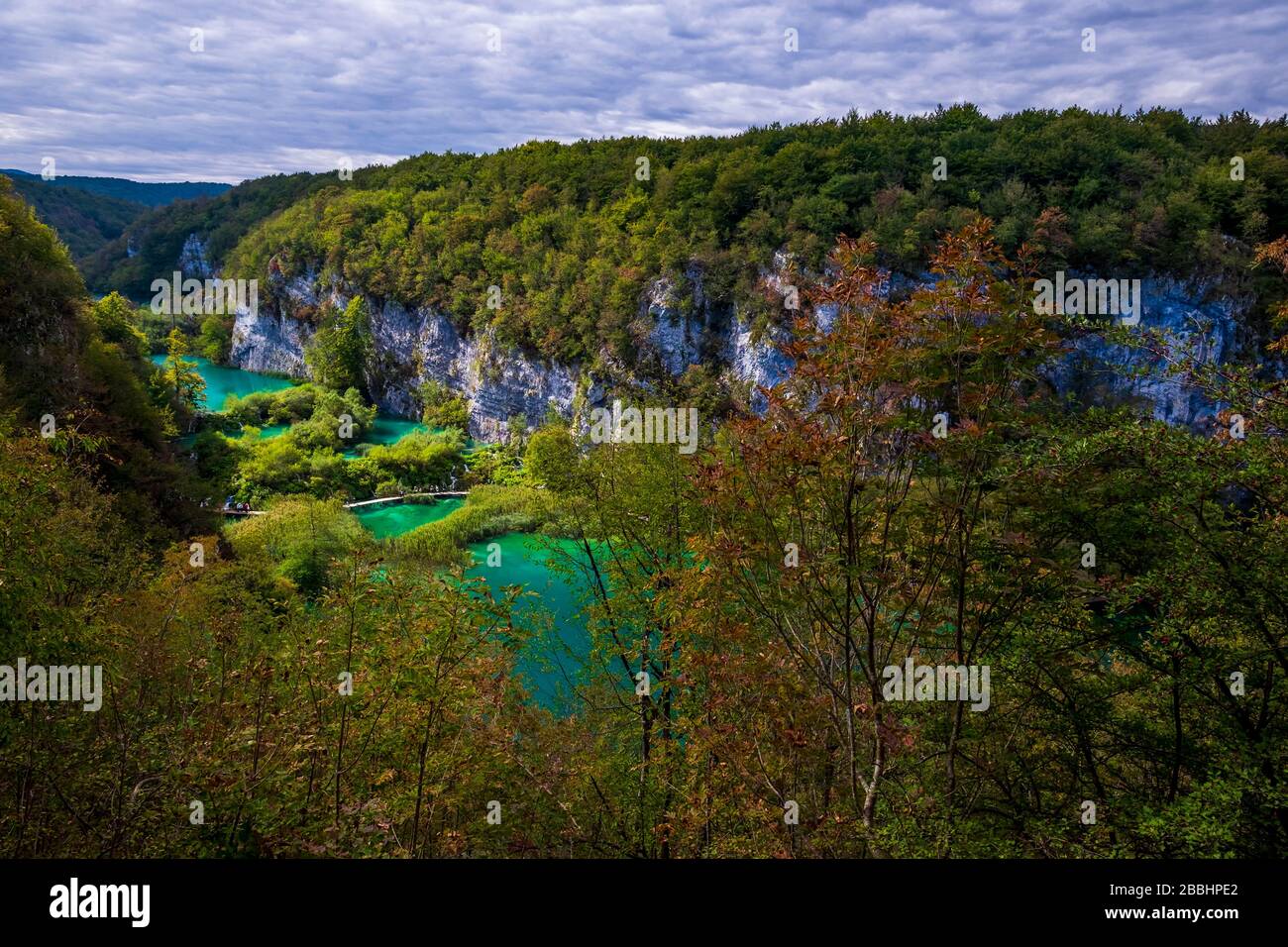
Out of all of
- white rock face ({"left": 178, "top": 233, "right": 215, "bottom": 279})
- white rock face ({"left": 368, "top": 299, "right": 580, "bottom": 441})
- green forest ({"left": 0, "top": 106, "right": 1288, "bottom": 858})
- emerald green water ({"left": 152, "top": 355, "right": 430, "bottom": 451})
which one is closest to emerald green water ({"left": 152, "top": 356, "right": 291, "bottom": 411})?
emerald green water ({"left": 152, "top": 355, "right": 430, "bottom": 451})

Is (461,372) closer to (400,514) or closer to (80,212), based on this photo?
(400,514)

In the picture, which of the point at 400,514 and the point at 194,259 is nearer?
the point at 400,514

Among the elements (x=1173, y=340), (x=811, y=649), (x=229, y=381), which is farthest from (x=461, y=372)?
(x=811, y=649)

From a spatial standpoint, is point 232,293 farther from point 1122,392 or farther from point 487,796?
point 487,796

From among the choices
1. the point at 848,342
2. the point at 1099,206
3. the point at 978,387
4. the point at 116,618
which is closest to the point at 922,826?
the point at 978,387

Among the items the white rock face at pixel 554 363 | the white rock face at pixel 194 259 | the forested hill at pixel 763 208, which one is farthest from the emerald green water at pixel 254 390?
the white rock face at pixel 194 259

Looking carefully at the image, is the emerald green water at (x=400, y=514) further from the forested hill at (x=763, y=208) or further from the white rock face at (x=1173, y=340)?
the white rock face at (x=1173, y=340)
